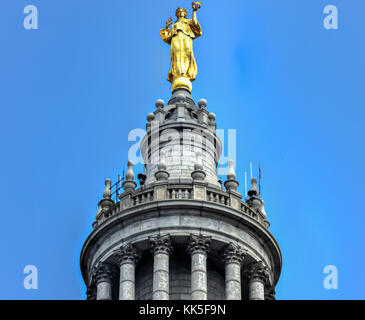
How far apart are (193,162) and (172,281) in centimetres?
870

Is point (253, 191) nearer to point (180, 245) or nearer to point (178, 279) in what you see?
point (180, 245)

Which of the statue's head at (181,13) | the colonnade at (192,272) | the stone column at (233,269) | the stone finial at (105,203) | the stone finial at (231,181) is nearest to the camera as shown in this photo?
the colonnade at (192,272)

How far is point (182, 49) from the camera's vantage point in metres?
83.9

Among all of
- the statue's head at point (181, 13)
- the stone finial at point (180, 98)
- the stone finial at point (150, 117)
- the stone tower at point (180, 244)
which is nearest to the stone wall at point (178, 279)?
the stone tower at point (180, 244)

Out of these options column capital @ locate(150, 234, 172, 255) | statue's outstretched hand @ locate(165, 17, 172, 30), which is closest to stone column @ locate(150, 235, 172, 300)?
column capital @ locate(150, 234, 172, 255)

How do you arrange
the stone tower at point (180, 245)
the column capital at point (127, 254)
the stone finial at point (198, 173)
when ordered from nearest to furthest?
the stone tower at point (180, 245) < the column capital at point (127, 254) < the stone finial at point (198, 173)

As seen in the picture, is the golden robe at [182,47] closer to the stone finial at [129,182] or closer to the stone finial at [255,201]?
the stone finial at [255,201]

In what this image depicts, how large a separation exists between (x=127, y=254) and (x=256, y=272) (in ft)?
22.8

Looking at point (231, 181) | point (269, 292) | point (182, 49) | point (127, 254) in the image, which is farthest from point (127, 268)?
point (182, 49)

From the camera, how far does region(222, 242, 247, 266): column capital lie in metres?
69.7

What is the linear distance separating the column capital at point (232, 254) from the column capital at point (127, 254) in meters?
4.56

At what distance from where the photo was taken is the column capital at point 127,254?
69.7 m
